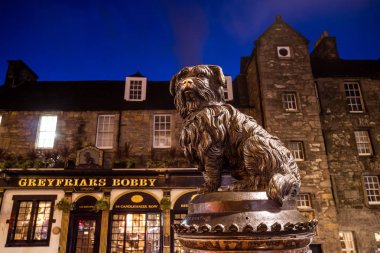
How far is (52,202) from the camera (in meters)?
11.4

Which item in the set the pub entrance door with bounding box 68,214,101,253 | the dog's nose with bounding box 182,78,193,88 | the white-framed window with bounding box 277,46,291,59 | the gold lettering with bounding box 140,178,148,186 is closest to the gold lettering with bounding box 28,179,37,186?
the pub entrance door with bounding box 68,214,101,253

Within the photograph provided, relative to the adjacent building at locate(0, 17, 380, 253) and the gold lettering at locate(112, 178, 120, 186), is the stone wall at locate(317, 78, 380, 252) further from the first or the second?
the gold lettering at locate(112, 178, 120, 186)

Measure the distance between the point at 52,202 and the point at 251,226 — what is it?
12.3 metres

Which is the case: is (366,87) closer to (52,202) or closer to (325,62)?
(325,62)

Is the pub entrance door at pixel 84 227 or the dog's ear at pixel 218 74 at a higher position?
the dog's ear at pixel 218 74

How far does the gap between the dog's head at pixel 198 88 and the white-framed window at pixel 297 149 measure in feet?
34.6

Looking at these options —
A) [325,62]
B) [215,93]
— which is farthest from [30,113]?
[325,62]

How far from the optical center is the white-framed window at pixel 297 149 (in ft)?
38.6

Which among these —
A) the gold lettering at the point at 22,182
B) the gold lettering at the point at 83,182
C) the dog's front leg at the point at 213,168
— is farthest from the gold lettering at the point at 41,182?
the dog's front leg at the point at 213,168

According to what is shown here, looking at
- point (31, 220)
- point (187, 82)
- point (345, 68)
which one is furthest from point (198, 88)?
point (345, 68)

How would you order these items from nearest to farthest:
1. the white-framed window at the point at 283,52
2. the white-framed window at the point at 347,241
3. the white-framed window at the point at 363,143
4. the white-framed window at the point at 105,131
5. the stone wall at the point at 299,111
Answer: the stone wall at the point at 299,111 → the white-framed window at the point at 347,241 → the white-framed window at the point at 363,143 → the white-framed window at the point at 105,131 → the white-framed window at the point at 283,52

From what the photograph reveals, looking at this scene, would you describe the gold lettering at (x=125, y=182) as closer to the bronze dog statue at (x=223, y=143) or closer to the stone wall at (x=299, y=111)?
the stone wall at (x=299, y=111)

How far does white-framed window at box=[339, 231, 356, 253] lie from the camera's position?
1146 cm

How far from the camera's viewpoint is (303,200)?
11266 millimetres
